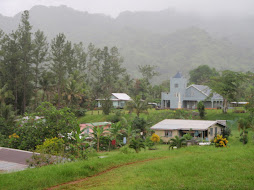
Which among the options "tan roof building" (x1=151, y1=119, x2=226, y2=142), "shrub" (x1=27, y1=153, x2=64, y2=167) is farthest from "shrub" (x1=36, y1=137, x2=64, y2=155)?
"tan roof building" (x1=151, y1=119, x2=226, y2=142)

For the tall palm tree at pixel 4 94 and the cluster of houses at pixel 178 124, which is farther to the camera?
the tall palm tree at pixel 4 94

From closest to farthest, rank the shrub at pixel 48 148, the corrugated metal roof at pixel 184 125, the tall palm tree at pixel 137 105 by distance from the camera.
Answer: the shrub at pixel 48 148 → the corrugated metal roof at pixel 184 125 → the tall palm tree at pixel 137 105

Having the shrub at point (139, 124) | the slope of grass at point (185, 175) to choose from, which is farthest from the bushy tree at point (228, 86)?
the slope of grass at point (185, 175)

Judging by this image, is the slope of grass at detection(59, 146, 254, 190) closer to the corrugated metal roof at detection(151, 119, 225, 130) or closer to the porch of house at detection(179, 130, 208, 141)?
the porch of house at detection(179, 130, 208, 141)

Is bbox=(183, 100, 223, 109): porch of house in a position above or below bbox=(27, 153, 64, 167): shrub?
above

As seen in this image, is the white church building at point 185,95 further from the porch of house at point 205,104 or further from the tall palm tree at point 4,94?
the tall palm tree at point 4,94

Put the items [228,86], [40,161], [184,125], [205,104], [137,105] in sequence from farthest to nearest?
[205,104], [228,86], [137,105], [184,125], [40,161]

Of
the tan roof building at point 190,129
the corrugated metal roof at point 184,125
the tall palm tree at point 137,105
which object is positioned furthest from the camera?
the tall palm tree at point 137,105

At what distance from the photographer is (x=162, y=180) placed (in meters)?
9.86

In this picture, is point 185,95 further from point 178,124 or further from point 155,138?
point 155,138

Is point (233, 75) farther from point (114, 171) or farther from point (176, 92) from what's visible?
point (114, 171)

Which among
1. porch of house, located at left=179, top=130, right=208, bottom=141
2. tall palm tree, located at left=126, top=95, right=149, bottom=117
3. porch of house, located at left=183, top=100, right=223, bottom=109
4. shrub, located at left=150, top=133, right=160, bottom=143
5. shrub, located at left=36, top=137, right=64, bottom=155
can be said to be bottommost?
shrub, located at left=150, top=133, right=160, bottom=143

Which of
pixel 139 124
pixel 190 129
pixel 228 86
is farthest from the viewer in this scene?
pixel 228 86

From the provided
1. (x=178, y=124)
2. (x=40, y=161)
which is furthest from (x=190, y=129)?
(x=40, y=161)
